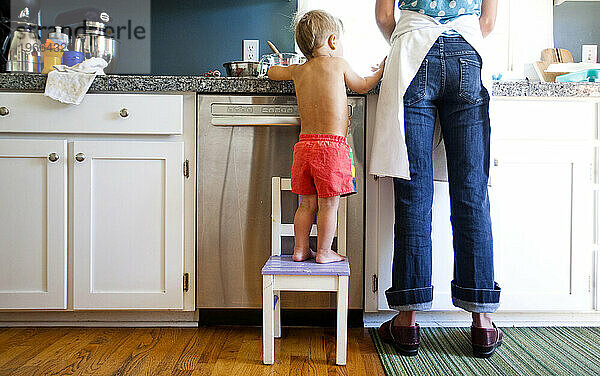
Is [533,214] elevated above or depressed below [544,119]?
below

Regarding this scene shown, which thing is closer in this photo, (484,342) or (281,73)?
(484,342)

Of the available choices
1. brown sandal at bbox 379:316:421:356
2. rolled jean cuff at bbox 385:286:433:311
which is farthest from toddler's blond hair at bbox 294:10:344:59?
brown sandal at bbox 379:316:421:356

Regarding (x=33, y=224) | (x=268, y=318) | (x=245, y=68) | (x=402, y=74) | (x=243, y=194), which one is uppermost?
(x=245, y=68)

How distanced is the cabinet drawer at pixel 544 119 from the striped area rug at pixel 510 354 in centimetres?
68

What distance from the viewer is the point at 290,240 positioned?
2055 millimetres

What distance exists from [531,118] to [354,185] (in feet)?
2.16

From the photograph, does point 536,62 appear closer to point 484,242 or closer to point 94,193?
point 484,242

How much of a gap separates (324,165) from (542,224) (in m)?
0.83

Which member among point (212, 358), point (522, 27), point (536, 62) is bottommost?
point (212, 358)

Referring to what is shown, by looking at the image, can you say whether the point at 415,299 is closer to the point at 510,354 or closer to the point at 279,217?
the point at 510,354

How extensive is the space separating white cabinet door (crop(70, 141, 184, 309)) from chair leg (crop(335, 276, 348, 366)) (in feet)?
2.07

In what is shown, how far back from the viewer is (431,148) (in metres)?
1.82

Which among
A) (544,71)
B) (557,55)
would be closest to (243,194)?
(544,71)

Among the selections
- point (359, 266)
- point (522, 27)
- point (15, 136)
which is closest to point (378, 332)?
point (359, 266)
